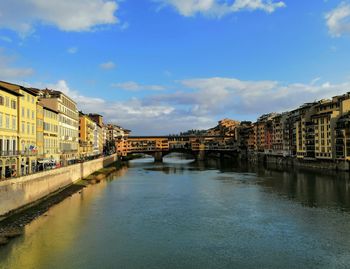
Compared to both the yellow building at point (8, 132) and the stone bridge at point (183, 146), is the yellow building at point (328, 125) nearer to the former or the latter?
the stone bridge at point (183, 146)

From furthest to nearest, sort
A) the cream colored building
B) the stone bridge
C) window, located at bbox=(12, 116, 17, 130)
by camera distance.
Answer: the stone bridge, the cream colored building, window, located at bbox=(12, 116, 17, 130)

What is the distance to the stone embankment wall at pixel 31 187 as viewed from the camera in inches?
1183

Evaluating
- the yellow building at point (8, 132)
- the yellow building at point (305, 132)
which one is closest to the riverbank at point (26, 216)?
the yellow building at point (8, 132)

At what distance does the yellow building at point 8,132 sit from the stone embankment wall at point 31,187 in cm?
233

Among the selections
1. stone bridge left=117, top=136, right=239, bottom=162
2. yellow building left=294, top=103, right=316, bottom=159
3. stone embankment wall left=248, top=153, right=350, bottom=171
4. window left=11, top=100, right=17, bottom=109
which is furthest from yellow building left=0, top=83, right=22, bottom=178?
stone bridge left=117, top=136, right=239, bottom=162

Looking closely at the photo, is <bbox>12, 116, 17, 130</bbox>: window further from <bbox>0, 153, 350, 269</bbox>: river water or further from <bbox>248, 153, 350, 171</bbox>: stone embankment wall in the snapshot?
<bbox>248, 153, 350, 171</bbox>: stone embankment wall

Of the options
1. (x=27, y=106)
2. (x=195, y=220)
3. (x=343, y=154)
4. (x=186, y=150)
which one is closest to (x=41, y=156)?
(x=27, y=106)

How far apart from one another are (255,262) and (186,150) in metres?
125

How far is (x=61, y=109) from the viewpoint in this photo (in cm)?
6438

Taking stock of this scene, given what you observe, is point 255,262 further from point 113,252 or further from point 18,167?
point 18,167

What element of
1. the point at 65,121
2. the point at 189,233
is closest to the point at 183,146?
the point at 65,121

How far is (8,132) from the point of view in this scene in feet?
124

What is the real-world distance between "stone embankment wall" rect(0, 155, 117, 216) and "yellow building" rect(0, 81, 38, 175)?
8.19ft

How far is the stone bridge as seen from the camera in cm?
14494
